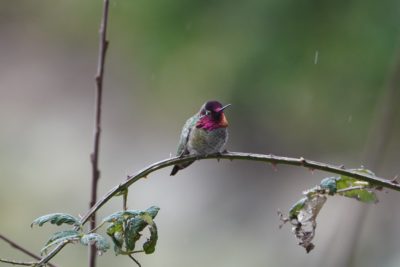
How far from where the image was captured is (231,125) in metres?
7.51

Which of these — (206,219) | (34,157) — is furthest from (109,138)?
(206,219)

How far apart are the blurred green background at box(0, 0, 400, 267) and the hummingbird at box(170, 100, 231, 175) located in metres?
2.03

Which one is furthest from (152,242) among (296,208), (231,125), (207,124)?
(231,125)

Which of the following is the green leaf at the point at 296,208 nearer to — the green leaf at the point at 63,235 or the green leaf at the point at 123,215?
the green leaf at the point at 123,215

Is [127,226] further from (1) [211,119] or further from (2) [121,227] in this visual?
(1) [211,119]

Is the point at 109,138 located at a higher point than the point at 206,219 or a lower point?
higher

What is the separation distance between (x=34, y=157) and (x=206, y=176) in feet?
5.97

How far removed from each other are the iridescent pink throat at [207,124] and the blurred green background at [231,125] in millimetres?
2036

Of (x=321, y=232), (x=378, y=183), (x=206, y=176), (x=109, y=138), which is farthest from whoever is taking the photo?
(x=109, y=138)

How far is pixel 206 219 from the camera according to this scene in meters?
6.48

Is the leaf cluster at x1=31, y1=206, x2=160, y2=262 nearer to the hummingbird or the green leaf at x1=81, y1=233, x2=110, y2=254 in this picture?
the green leaf at x1=81, y1=233, x2=110, y2=254

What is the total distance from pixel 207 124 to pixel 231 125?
5179 millimetres

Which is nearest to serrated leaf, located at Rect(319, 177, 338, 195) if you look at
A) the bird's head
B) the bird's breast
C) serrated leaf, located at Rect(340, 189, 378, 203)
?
serrated leaf, located at Rect(340, 189, 378, 203)

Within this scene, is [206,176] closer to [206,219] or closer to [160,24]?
[206,219]
